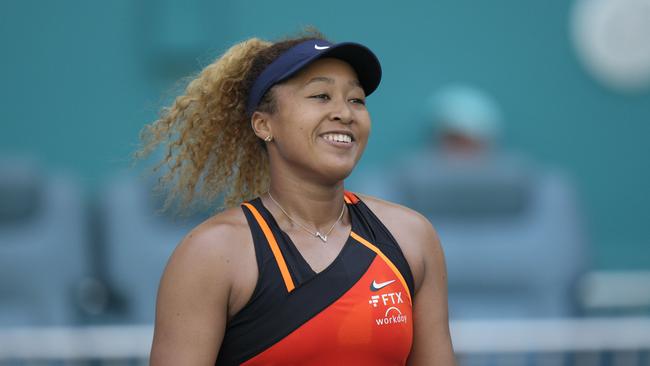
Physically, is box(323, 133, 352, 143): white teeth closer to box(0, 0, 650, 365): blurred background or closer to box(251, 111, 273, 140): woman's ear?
box(251, 111, 273, 140): woman's ear

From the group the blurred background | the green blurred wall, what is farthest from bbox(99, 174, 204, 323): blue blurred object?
the green blurred wall

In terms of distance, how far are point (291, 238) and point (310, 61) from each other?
44 centimetres

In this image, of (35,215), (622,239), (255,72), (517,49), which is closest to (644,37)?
(517,49)

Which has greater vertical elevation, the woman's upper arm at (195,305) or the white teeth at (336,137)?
the white teeth at (336,137)

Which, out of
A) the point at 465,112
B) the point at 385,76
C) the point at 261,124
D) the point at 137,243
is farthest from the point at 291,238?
the point at 385,76

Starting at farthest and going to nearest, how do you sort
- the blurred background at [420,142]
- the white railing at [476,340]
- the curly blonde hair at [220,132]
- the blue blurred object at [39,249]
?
the blurred background at [420,142], the blue blurred object at [39,249], the white railing at [476,340], the curly blonde hair at [220,132]

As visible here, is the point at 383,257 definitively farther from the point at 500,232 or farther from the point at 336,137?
the point at 500,232

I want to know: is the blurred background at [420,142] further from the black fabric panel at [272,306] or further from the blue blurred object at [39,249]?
the black fabric panel at [272,306]

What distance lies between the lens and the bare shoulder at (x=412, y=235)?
2.68 m

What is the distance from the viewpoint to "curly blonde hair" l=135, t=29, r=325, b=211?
9.02 feet

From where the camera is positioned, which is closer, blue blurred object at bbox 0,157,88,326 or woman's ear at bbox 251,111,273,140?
woman's ear at bbox 251,111,273,140

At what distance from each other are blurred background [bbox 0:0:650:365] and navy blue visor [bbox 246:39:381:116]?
108 inches

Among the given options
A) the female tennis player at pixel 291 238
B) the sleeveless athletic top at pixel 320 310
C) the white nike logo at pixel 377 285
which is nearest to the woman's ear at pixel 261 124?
the female tennis player at pixel 291 238

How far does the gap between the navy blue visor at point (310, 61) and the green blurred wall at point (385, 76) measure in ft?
10.3
